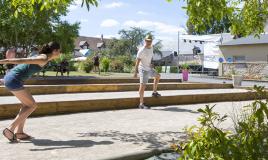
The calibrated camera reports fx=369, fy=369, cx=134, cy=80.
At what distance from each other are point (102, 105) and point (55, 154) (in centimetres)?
470

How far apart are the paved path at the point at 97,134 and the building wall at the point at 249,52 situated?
95.2ft

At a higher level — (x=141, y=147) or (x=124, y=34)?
(x=124, y=34)

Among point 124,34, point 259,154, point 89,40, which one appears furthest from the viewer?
point 89,40

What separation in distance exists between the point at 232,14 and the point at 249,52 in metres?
31.7

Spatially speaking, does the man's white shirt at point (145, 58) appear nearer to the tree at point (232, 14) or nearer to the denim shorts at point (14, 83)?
the tree at point (232, 14)

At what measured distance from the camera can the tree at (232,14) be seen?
5.32 metres

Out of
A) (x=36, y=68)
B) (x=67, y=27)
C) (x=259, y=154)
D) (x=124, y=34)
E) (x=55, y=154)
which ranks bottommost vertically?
(x=55, y=154)

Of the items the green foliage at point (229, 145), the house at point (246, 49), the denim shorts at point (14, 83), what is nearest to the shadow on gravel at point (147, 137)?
the denim shorts at point (14, 83)

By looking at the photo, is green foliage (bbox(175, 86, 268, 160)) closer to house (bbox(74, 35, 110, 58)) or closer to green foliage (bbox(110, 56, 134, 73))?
green foliage (bbox(110, 56, 134, 73))

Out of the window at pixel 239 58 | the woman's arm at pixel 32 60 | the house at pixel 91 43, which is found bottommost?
the woman's arm at pixel 32 60

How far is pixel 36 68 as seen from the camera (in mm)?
5645

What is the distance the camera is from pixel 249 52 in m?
37.4

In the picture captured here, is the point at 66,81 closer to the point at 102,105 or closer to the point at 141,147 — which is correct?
the point at 102,105

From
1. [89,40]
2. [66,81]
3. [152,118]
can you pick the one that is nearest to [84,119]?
[152,118]
